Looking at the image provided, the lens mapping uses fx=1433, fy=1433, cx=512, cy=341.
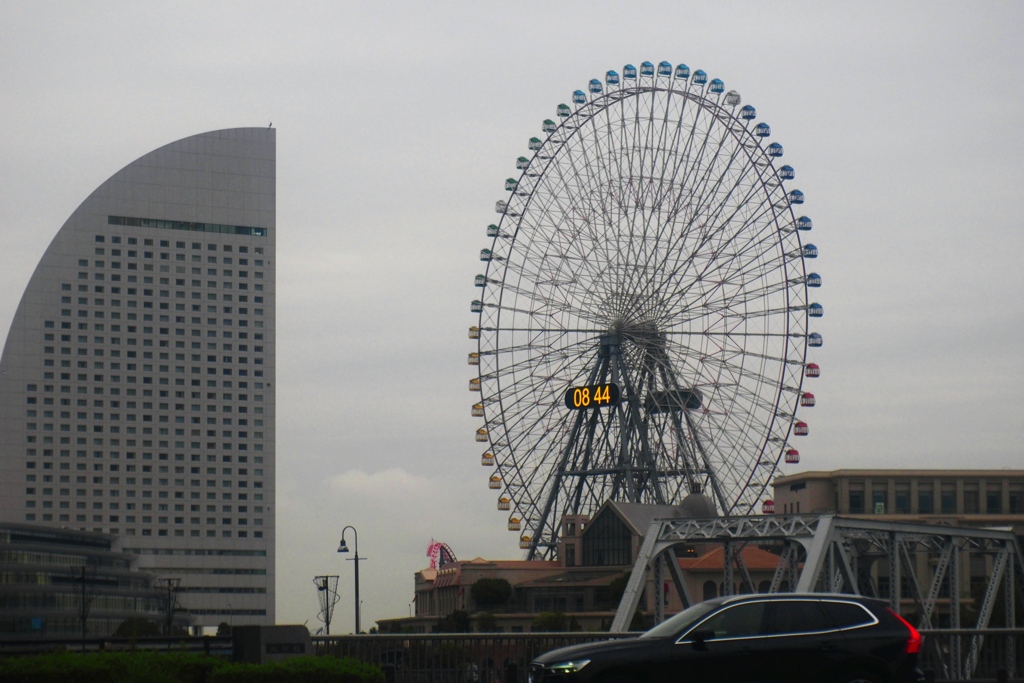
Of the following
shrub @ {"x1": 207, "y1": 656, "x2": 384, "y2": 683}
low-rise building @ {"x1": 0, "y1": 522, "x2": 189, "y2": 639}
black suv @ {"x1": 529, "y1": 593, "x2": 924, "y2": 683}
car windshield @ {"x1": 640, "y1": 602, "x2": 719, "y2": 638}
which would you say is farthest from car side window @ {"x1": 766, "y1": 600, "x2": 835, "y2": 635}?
low-rise building @ {"x1": 0, "y1": 522, "x2": 189, "y2": 639}

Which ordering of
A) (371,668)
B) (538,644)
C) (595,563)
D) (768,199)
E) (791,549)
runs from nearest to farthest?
1. (371,668)
2. (538,644)
3. (791,549)
4. (768,199)
5. (595,563)

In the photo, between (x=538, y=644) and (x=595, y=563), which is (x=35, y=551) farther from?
(x=538, y=644)

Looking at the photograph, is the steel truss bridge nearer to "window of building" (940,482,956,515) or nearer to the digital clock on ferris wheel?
the digital clock on ferris wheel

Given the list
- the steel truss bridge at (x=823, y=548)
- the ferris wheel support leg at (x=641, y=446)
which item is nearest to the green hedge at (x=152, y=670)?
the steel truss bridge at (x=823, y=548)

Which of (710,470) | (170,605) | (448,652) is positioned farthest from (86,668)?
(170,605)

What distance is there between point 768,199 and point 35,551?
311ft

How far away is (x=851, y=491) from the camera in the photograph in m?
142

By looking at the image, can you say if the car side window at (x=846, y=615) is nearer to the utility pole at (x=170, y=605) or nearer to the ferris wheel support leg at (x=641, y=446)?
the ferris wheel support leg at (x=641, y=446)

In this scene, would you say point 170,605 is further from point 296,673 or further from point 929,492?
point 296,673

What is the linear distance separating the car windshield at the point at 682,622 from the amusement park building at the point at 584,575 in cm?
7608

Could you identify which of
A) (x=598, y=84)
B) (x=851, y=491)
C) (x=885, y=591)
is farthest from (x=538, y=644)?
(x=851, y=491)

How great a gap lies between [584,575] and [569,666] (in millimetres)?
97672

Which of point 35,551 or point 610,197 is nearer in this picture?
point 610,197

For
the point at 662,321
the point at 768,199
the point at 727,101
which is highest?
the point at 727,101
